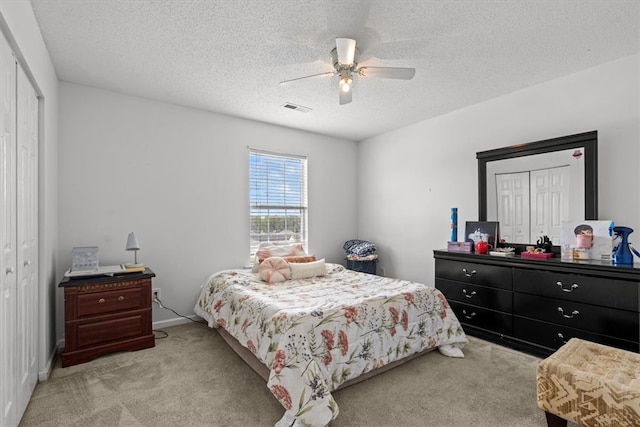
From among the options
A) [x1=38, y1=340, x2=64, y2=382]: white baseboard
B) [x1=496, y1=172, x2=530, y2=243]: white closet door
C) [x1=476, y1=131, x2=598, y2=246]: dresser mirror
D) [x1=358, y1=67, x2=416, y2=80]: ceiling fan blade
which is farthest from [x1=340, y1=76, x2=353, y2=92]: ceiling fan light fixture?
[x1=38, y1=340, x2=64, y2=382]: white baseboard

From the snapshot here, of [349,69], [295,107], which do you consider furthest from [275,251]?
[349,69]

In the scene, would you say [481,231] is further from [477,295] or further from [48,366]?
[48,366]

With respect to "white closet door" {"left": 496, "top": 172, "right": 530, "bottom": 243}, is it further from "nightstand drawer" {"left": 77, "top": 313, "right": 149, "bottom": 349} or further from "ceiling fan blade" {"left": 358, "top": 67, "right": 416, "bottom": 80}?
"nightstand drawer" {"left": 77, "top": 313, "right": 149, "bottom": 349}

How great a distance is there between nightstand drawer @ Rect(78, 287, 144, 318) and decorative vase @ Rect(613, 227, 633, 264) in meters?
4.17

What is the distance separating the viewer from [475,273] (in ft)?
10.9

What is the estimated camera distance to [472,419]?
1.98 m

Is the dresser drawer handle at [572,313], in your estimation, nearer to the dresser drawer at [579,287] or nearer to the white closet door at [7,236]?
the dresser drawer at [579,287]

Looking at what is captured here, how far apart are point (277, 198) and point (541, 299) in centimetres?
332

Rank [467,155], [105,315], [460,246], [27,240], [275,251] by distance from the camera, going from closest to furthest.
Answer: [27,240]
[105,315]
[460,246]
[467,155]
[275,251]

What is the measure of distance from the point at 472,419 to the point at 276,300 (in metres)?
1.59

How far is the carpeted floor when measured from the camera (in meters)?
1.99

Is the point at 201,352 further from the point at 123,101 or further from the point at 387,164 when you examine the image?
the point at 387,164

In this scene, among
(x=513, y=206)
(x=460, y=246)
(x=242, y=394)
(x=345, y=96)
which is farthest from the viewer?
(x=460, y=246)

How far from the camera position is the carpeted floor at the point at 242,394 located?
199cm
